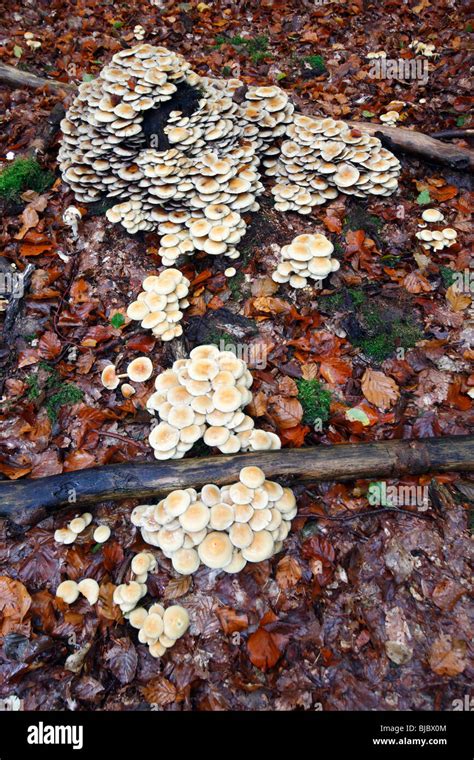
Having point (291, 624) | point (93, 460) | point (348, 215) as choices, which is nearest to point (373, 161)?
point (348, 215)

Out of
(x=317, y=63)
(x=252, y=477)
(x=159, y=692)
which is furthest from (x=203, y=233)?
(x=317, y=63)

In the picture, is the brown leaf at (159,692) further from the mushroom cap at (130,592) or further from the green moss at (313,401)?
the green moss at (313,401)

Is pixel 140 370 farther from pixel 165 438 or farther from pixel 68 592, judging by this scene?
pixel 68 592

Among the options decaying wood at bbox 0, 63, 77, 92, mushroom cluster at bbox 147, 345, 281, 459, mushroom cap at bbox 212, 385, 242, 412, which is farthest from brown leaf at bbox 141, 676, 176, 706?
decaying wood at bbox 0, 63, 77, 92

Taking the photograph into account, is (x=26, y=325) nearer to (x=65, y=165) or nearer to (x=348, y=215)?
(x=65, y=165)

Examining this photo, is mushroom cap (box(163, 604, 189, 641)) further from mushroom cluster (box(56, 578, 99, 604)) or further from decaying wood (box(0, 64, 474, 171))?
decaying wood (box(0, 64, 474, 171))
